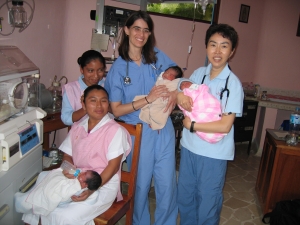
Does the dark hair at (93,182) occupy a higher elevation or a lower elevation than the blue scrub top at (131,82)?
lower

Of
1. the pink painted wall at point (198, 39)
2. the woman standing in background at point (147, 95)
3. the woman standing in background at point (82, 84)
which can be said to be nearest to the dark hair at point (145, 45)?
the woman standing in background at point (147, 95)

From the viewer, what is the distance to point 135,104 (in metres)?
1.52

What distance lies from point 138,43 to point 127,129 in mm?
539

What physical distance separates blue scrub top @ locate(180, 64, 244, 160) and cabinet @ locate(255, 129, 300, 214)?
0.81 metres

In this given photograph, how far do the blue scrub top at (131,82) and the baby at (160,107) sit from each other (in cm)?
6

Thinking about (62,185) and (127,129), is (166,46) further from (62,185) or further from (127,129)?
(62,185)

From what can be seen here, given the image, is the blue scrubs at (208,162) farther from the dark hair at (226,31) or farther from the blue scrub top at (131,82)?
the blue scrub top at (131,82)

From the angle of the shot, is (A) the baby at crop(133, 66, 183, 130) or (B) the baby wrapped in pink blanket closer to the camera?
(B) the baby wrapped in pink blanket

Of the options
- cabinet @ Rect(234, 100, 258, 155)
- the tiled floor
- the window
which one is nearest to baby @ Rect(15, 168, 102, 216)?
the tiled floor

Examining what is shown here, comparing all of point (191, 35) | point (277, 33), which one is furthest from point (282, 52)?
point (191, 35)

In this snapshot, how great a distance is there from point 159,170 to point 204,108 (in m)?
0.54

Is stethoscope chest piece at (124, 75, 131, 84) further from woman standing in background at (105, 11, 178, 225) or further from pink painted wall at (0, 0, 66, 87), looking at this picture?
pink painted wall at (0, 0, 66, 87)

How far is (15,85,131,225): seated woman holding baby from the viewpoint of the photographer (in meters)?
1.32

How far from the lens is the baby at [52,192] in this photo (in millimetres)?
1245
